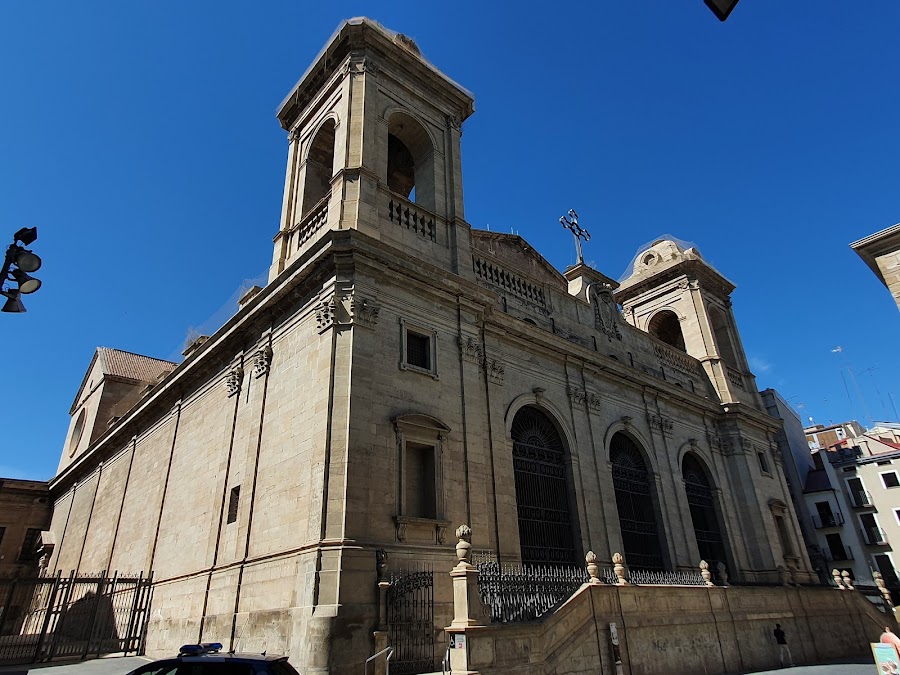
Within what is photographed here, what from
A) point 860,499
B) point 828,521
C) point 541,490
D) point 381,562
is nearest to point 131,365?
point 541,490

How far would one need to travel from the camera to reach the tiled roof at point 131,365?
35062mm

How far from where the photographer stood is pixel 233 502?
50.2 ft

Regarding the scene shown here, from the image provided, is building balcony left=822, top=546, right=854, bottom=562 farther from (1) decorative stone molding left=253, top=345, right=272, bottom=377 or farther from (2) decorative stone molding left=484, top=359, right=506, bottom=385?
(1) decorative stone molding left=253, top=345, right=272, bottom=377

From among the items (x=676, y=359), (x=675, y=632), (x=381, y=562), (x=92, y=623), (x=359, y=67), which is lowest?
(x=675, y=632)

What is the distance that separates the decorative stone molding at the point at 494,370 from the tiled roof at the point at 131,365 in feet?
80.4

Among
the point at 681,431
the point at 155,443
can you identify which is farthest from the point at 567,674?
the point at 155,443

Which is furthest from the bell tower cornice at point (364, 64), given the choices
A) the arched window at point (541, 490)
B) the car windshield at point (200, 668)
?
the car windshield at point (200, 668)

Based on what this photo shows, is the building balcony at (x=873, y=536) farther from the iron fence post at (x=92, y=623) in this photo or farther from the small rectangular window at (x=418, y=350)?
the iron fence post at (x=92, y=623)

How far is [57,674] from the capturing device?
1373cm

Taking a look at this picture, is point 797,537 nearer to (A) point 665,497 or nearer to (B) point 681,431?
(B) point 681,431

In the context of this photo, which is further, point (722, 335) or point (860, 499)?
point (860, 499)

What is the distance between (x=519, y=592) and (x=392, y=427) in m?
4.30

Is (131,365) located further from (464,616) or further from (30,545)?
(464,616)

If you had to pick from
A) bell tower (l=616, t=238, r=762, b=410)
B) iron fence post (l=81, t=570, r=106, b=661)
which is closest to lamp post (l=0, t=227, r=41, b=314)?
iron fence post (l=81, t=570, r=106, b=661)
